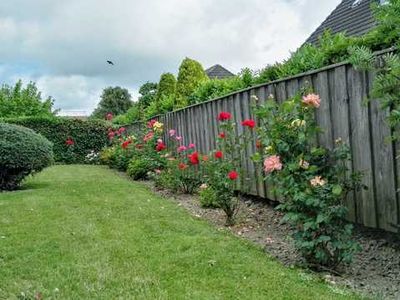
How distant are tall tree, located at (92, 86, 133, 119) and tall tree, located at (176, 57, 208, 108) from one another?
35.9m

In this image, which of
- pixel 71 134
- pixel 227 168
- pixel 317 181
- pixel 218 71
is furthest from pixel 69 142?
pixel 317 181

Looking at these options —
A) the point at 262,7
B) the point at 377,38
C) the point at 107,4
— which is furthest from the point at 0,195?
the point at 377,38

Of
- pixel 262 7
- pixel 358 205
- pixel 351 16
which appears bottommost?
pixel 358 205

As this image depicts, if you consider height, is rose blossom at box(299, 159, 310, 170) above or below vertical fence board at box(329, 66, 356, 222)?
below

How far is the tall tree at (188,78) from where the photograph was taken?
11.0 meters

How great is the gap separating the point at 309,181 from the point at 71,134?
1560 cm

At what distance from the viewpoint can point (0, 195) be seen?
7.80 metres

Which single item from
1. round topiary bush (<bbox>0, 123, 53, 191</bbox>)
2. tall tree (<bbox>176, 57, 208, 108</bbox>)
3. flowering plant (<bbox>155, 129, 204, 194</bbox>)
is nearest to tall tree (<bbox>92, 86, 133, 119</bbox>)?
tall tree (<bbox>176, 57, 208, 108</bbox>)

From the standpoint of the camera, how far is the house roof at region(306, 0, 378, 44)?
12.2 meters

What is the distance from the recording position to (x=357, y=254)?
12.2 feet

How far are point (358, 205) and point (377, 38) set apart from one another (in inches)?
57.2

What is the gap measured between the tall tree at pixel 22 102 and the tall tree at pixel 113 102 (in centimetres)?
1617

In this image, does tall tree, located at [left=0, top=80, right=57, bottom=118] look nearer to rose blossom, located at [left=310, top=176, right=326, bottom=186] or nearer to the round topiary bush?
the round topiary bush

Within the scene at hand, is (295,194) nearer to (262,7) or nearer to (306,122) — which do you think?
(306,122)
